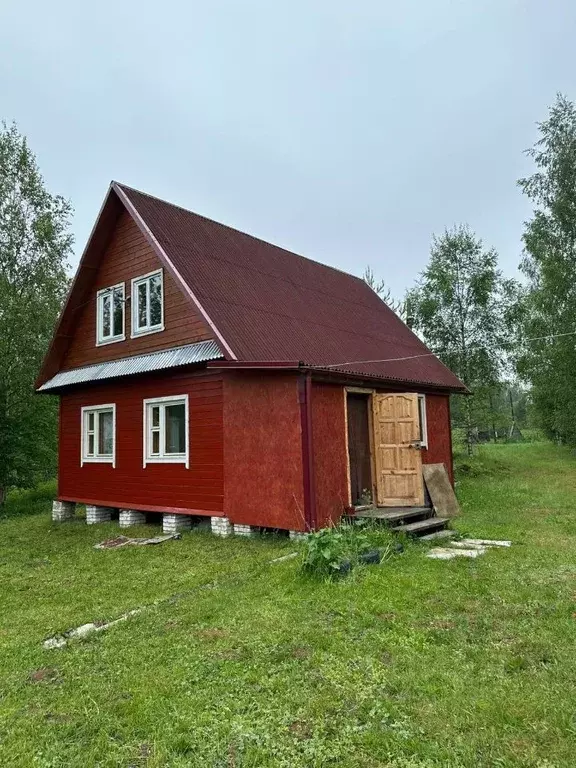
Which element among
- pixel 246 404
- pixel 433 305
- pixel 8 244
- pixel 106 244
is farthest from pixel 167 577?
pixel 433 305

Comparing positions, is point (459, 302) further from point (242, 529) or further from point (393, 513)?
point (242, 529)

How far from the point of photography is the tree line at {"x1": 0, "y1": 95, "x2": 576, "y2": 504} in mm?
16203

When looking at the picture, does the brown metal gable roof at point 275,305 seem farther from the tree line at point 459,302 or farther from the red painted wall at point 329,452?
the tree line at point 459,302

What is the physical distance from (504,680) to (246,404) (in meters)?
6.24

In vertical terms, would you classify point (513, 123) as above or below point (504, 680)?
above

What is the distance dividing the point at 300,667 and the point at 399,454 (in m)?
6.08

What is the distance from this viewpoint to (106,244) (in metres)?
12.4

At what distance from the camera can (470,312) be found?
21.8 metres

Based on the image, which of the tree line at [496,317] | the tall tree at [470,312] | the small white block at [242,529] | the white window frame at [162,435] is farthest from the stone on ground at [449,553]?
the tall tree at [470,312]

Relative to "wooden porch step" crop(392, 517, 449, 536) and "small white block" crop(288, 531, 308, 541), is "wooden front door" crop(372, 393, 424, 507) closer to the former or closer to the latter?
"wooden porch step" crop(392, 517, 449, 536)

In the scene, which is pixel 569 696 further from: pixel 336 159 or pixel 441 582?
pixel 336 159

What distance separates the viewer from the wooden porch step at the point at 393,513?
816 cm

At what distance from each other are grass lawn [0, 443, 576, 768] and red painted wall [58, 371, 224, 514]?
8.76 ft

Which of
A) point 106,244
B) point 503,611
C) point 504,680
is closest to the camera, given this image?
point 504,680
